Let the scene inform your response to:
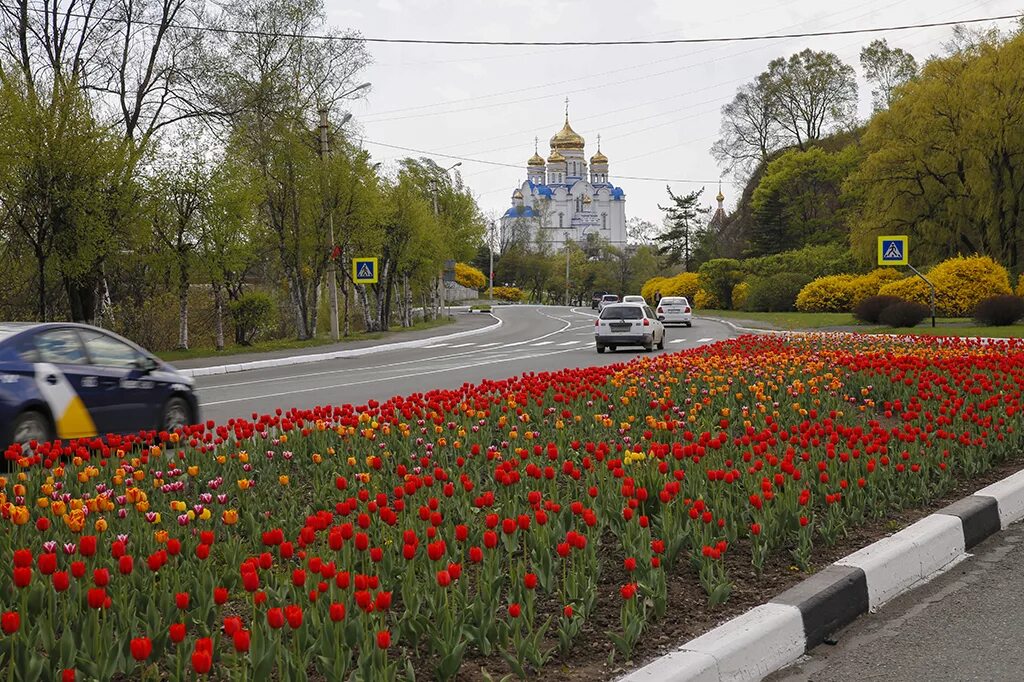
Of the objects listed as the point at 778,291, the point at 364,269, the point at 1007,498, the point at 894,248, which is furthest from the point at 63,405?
the point at 778,291

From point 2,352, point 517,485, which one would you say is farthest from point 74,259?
point 517,485

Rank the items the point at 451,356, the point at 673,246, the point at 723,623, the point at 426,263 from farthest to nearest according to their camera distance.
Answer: the point at 673,246
the point at 426,263
the point at 451,356
the point at 723,623

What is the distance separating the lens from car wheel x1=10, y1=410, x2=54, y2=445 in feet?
28.2

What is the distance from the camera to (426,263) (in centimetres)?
5397

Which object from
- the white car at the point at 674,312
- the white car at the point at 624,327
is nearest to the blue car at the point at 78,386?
the white car at the point at 624,327

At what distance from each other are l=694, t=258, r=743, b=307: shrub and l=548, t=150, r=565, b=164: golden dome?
93770mm

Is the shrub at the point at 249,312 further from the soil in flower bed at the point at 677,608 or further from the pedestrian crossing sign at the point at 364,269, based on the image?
the soil in flower bed at the point at 677,608

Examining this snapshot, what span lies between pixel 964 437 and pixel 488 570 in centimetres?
434

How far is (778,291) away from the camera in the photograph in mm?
64250

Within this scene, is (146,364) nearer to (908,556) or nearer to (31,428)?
(31,428)

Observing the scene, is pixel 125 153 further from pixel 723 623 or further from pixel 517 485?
pixel 723 623

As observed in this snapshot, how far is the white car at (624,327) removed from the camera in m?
29.5

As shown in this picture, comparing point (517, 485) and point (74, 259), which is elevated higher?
point (74, 259)

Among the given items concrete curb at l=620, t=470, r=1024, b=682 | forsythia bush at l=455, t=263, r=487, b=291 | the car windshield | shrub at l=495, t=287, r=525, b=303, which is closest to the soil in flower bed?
concrete curb at l=620, t=470, r=1024, b=682
